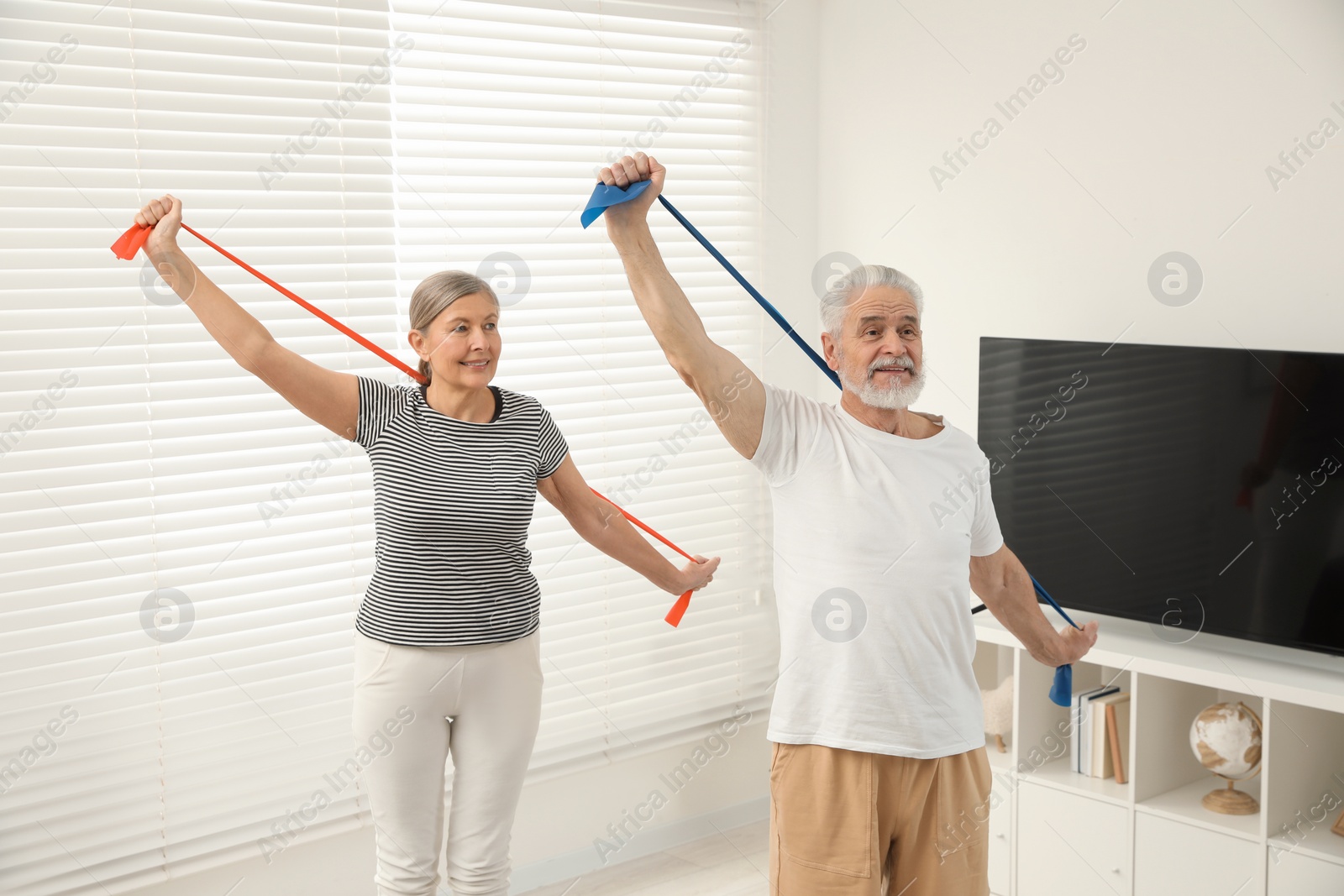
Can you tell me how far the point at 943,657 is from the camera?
1.75 meters

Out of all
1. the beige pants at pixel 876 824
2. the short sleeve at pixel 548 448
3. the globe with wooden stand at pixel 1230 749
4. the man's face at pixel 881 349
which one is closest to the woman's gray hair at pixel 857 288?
the man's face at pixel 881 349

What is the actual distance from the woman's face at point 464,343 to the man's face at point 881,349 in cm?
59

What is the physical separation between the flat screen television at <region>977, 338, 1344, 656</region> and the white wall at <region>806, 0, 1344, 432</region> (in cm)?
15

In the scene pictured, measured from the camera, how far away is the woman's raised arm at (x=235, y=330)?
1930 mm

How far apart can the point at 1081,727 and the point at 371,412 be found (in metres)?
1.98

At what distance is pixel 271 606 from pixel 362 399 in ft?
3.01

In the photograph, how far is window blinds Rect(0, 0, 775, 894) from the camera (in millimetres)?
2428

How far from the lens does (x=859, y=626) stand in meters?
1.72

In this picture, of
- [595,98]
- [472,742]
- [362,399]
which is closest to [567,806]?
[472,742]

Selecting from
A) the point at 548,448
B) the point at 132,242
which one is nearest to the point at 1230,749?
the point at 548,448

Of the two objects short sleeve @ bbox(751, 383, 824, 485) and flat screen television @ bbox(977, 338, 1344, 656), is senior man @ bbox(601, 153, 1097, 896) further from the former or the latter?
flat screen television @ bbox(977, 338, 1344, 656)

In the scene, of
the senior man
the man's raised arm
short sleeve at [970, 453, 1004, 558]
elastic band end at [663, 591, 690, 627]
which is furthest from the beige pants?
elastic band end at [663, 591, 690, 627]

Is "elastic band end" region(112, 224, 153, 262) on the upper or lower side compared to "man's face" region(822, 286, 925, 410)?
upper

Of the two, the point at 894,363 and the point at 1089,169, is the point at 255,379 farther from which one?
the point at 1089,169
